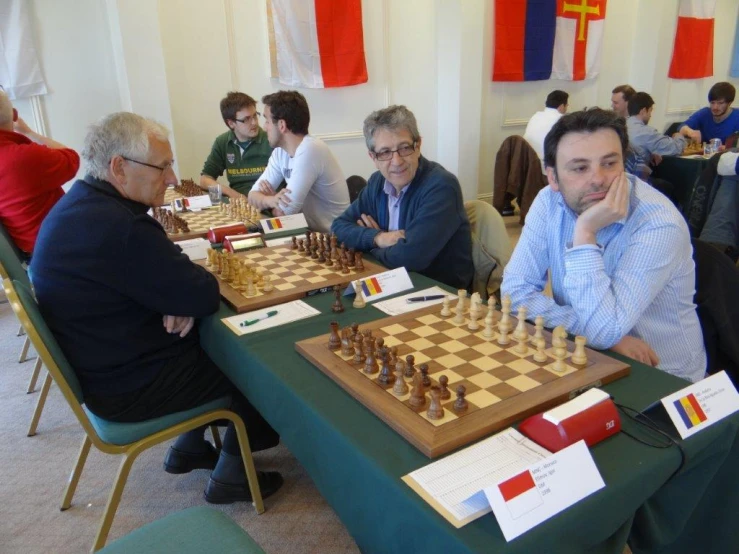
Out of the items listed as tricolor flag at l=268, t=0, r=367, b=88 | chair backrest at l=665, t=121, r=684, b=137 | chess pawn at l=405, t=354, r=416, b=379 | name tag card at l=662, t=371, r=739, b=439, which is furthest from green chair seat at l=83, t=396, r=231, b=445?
chair backrest at l=665, t=121, r=684, b=137

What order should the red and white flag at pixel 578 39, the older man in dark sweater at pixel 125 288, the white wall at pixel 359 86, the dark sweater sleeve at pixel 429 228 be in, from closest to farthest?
the older man in dark sweater at pixel 125 288, the dark sweater sleeve at pixel 429 228, the white wall at pixel 359 86, the red and white flag at pixel 578 39

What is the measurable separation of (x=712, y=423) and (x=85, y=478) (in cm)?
233

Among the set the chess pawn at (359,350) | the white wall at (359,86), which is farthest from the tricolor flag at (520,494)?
the white wall at (359,86)

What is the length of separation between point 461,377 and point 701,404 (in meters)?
0.49

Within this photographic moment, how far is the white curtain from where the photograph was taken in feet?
14.3

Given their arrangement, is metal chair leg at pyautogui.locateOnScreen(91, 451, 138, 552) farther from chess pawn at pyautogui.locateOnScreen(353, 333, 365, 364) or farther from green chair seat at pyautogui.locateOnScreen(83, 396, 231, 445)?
chess pawn at pyautogui.locateOnScreen(353, 333, 365, 364)

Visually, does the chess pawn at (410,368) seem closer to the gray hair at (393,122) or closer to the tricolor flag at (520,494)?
the tricolor flag at (520,494)

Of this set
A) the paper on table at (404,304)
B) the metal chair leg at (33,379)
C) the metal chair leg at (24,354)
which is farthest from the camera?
the metal chair leg at (24,354)

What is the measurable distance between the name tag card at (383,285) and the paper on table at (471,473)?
870 millimetres

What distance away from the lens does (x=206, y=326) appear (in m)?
1.78

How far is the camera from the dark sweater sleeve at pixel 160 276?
1.63 metres

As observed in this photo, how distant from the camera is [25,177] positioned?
9.74ft

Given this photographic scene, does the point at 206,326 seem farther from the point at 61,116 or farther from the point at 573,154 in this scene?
the point at 61,116

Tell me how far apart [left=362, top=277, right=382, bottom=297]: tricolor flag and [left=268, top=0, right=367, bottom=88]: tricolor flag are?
14.1 ft
